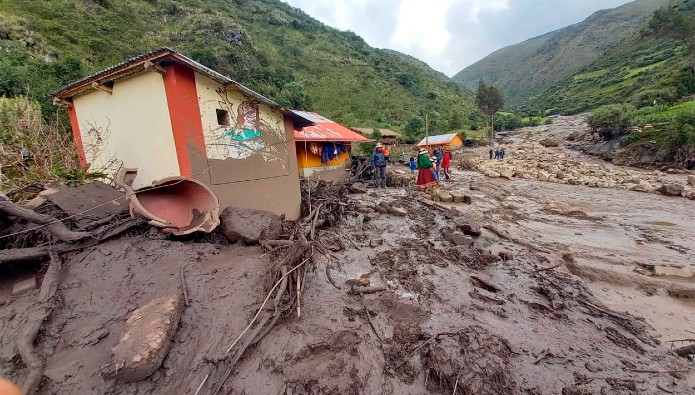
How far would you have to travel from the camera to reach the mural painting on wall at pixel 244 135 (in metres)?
6.71

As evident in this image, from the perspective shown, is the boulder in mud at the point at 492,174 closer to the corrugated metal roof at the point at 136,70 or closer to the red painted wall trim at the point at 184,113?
the corrugated metal roof at the point at 136,70

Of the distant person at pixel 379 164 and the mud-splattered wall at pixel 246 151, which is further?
the distant person at pixel 379 164

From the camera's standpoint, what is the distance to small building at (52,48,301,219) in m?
5.85

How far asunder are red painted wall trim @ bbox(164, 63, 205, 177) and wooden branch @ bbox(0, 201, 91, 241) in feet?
7.46

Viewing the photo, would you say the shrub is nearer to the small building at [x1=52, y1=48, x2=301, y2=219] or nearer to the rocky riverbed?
the rocky riverbed

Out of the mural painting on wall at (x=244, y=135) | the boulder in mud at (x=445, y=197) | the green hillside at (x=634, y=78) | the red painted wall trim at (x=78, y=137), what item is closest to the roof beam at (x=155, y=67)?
the mural painting on wall at (x=244, y=135)

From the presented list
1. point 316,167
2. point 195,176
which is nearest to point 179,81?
point 195,176

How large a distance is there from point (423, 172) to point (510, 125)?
52.3m

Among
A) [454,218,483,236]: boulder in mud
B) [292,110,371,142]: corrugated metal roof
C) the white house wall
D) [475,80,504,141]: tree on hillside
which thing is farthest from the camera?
[475,80,504,141]: tree on hillside

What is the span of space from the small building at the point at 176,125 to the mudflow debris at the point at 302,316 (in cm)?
142

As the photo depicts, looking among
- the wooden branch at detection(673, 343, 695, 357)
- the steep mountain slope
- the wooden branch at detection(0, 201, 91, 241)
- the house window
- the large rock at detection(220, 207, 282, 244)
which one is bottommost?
the wooden branch at detection(673, 343, 695, 357)

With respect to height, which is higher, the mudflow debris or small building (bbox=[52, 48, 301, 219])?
small building (bbox=[52, 48, 301, 219])

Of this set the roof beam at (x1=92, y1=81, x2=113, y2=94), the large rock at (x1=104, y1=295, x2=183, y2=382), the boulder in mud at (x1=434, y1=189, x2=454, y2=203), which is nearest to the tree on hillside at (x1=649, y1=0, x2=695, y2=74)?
the boulder in mud at (x1=434, y1=189, x2=454, y2=203)

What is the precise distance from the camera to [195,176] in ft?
20.1
